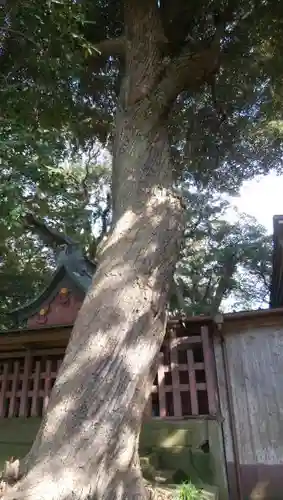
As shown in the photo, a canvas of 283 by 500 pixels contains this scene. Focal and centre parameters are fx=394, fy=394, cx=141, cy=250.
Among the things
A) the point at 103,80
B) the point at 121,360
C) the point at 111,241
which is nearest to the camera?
the point at 121,360

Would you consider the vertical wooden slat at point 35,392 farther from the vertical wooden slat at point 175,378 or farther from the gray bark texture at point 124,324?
the gray bark texture at point 124,324

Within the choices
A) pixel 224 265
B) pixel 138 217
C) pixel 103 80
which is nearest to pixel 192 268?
pixel 224 265

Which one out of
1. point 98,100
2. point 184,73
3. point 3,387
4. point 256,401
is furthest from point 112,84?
point 256,401

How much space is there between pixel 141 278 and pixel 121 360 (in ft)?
2.59

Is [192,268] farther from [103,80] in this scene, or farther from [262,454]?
[262,454]

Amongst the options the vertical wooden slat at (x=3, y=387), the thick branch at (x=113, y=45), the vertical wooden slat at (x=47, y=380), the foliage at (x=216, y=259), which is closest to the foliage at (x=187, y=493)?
the vertical wooden slat at (x=47, y=380)

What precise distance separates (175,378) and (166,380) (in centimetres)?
26

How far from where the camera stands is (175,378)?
17.6 feet

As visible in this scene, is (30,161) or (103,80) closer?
(30,161)

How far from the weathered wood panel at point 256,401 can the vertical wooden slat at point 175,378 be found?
555 millimetres

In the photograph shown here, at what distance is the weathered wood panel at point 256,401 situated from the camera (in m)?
4.85

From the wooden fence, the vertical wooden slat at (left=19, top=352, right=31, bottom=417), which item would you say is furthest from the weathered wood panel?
the vertical wooden slat at (left=19, top=352, right=31, bottom=417)

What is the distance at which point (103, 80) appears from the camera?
748 centimetres

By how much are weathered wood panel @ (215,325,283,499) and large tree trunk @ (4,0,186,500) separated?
7.32 ft
